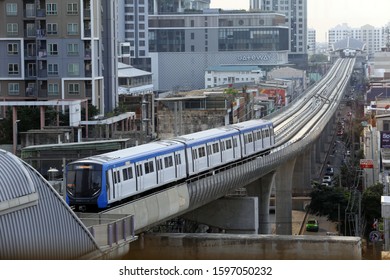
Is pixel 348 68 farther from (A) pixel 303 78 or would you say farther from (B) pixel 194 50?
(B) pixel 194 50

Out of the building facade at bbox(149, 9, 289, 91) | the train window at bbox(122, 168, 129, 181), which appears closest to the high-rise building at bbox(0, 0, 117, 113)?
the train window at bbox(122, 168, 129, 181)

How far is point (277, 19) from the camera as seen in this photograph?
48.9m

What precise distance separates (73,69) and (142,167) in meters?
11.3

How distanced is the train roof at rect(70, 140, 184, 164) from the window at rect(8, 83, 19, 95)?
10.2m

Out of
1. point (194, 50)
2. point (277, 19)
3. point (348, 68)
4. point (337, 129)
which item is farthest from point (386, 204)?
point (348, 68)

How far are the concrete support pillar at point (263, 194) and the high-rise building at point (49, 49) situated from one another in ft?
14.6

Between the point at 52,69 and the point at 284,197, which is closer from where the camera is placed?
the point at 284,197

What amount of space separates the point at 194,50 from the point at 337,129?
1426cm

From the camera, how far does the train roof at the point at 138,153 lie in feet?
30.6

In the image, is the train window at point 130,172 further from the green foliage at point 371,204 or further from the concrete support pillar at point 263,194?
the green foliage at point 371,204

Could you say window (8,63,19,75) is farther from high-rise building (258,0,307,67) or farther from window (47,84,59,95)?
high-rise building (258,0,307,67)

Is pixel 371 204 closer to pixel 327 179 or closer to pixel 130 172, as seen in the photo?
pixel 327 179

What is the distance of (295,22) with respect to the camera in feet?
179

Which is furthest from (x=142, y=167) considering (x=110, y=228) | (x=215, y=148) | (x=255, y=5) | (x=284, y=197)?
(x=255, y=5)
